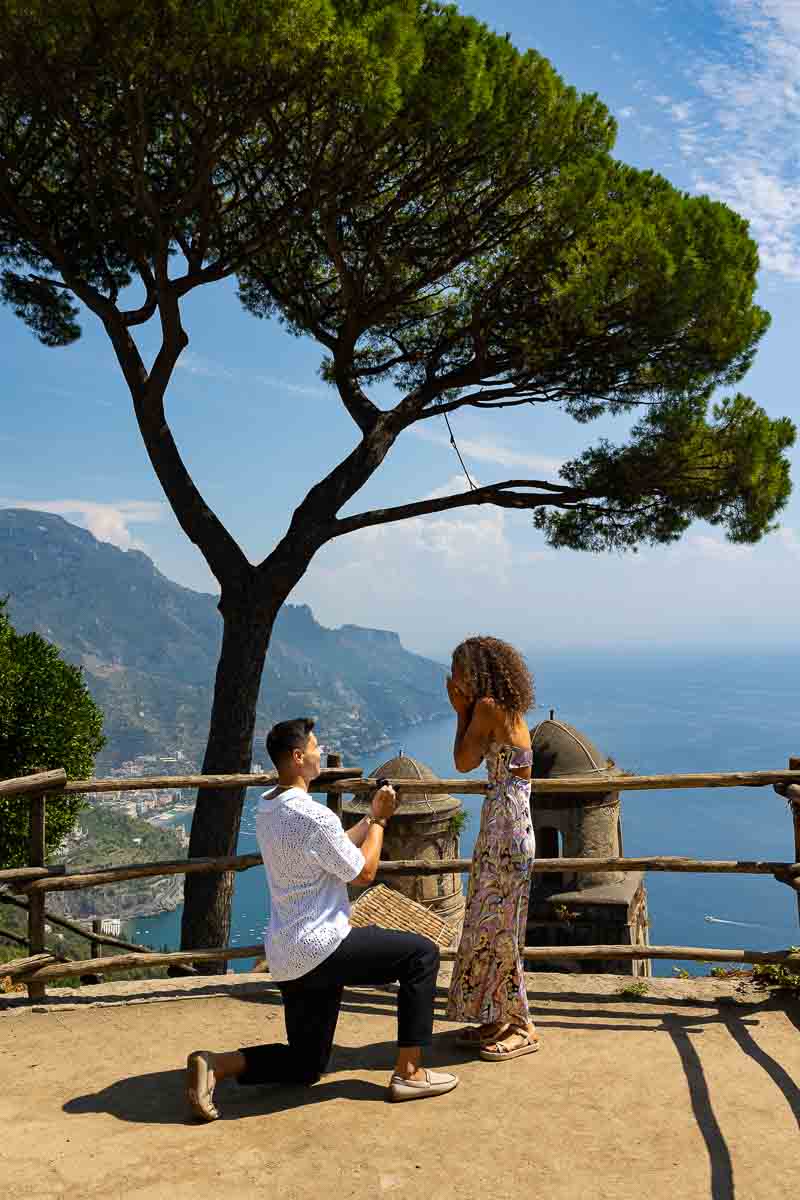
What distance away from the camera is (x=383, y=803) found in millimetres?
3953

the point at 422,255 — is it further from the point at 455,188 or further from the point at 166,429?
the point at 166,429

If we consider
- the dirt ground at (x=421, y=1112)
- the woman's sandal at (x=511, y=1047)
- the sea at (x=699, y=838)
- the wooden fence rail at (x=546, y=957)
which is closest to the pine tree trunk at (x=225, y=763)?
the wooden fence rail at (x=546, y=957)

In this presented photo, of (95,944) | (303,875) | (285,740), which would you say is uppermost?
(285,740)

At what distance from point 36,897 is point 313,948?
275 centimetres

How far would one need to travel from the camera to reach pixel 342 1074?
4.17m

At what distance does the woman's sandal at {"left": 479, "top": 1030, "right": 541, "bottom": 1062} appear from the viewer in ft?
14.1

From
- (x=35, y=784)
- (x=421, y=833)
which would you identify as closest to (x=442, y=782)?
(x=35, y=784)

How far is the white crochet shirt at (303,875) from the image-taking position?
370 cm

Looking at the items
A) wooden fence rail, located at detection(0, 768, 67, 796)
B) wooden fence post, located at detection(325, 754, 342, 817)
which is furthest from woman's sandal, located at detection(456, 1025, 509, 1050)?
wooden fence rail, located at detection(0, 768, 67, 796)

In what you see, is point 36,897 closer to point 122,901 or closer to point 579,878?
point 579,878

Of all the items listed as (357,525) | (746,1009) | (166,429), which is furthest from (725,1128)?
(166,429)

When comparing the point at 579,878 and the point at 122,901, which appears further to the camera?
the point at 122,901

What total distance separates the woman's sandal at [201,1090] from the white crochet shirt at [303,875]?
44 cm

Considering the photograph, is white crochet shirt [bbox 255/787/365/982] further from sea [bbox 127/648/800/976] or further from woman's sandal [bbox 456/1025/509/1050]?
sea [bbox 127/648/800/976]
